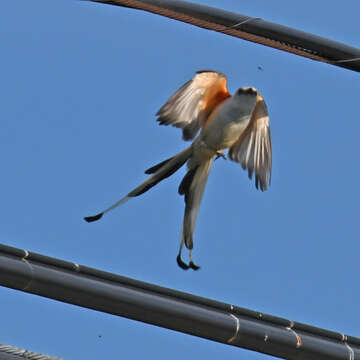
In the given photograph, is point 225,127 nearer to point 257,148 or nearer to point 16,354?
point 257,148

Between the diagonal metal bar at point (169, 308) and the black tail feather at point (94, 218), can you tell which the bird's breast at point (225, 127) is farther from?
the diagonal metal bar at point (169, 308)

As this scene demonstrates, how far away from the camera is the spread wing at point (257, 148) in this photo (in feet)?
18.4

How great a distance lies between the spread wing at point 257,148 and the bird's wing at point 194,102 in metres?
0.20

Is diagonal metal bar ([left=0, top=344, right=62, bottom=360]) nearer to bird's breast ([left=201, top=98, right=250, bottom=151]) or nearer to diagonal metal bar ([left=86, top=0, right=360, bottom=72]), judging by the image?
diagonal metal bar ([left=86, top=0, right=360, bottom=72])

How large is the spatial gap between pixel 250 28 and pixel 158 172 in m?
1.51

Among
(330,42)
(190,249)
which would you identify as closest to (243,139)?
(190,249)

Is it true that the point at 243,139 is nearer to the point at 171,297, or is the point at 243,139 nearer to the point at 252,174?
the point at 252,174

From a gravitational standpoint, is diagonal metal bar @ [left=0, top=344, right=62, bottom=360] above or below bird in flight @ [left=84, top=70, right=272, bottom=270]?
below

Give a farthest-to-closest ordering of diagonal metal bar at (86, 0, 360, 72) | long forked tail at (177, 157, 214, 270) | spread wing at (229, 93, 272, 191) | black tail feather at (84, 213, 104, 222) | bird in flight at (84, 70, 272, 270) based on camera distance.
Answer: spread wing at (229, 93, 272, 191), bird in flight at (84, 70, 272, 270), long forked tail at (177, 157, 214, 270), black tail feather at (84, 213, 104, 222), diagonal metal bar at (86, 0, 360, 72)

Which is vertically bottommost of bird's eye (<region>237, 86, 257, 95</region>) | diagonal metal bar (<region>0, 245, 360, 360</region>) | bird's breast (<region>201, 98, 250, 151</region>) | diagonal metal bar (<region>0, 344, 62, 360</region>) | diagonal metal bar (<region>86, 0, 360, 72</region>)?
diagonal metal bar (<region>0, 344, 62, 360</region>)

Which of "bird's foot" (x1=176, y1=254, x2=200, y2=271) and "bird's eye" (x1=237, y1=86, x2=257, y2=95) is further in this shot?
"bird's eye" (x1=237, y1=86, x2=257, y2=95)

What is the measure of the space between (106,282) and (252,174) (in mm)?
2509

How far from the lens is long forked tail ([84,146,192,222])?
14.6 feet

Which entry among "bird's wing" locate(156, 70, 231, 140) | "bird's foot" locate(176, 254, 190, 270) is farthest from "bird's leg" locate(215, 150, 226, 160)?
"bird's foot" locate(176, 254, 190, 270)
